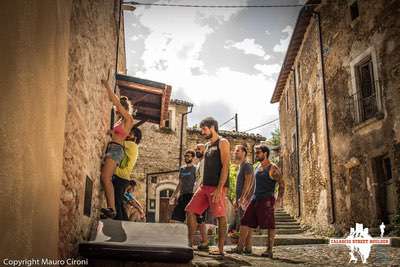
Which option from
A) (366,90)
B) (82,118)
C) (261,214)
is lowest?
(261,214)

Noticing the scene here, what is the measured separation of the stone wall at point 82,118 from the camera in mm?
2943

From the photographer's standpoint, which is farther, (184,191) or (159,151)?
(159,151)

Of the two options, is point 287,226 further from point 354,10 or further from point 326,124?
point 354,10

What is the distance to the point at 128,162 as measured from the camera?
5.15m

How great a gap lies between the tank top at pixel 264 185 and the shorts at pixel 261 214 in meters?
0.06

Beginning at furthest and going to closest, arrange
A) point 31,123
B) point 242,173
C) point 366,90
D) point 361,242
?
point 366,90 < point 361,242 < point 242,173 < point 31,123

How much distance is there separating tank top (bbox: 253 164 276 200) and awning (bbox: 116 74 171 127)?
3186mm

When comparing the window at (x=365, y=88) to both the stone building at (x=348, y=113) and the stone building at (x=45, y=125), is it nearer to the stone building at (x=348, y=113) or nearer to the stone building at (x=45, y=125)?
the stone building at (x=348, y=113)

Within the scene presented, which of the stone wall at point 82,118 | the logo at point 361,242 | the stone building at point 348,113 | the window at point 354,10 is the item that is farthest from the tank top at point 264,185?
the window at point 354,10

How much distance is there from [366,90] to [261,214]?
21.7 ft

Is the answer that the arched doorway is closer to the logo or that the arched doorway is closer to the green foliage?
the green foliage

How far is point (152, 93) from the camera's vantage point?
7641 mm

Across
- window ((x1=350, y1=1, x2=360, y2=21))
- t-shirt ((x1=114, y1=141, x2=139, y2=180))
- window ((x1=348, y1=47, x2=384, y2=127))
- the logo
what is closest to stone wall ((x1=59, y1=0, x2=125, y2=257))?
t-shirt ((x1=114, y1=141, x2=139, y2=180))

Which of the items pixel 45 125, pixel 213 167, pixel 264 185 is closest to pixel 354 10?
pixel 264 185
